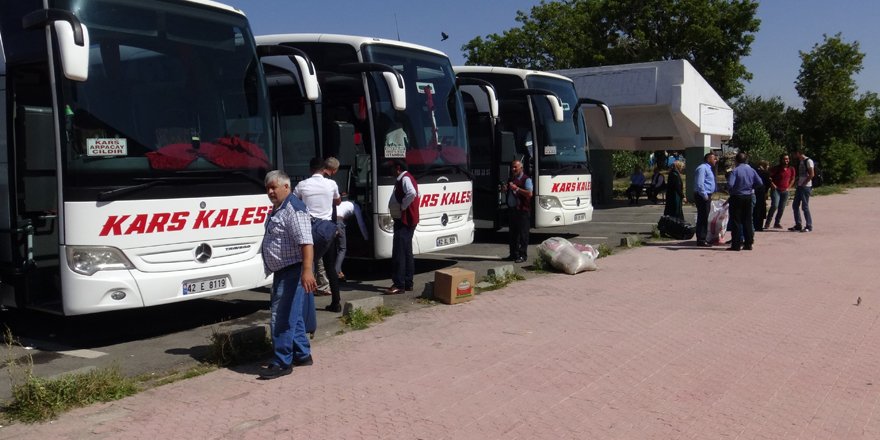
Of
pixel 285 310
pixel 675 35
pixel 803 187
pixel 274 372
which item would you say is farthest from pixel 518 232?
pixel 675 35

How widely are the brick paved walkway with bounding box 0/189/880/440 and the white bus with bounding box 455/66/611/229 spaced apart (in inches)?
184

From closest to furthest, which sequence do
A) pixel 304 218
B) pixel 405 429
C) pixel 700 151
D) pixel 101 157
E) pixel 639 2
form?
pixel 405 429
pixel 304 218
pixel 101 157
pixel 700 151
pixel 639 2

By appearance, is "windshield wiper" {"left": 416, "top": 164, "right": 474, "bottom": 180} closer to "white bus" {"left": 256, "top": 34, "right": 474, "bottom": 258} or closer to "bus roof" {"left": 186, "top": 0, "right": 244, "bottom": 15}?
"white bus" {"left": 256, "top": 34, "right": 474, "bottom": 258}

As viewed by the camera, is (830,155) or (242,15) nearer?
(242,15)

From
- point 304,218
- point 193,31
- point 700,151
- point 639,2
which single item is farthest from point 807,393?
point 639,2

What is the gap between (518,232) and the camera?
1324 cm

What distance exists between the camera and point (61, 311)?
707 centimetres

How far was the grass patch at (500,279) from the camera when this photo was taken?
10.9m

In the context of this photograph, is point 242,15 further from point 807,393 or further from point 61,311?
point 807,393

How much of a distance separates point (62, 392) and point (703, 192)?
12130 millimetres

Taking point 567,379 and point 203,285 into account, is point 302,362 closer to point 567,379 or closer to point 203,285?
point 203,285

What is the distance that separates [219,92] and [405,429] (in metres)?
4.33

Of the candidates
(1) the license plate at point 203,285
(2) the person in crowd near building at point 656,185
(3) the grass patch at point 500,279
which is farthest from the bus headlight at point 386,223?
(2) the person in crowd near building at point 656,185

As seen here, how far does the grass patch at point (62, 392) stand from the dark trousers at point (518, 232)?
7.92 meters
